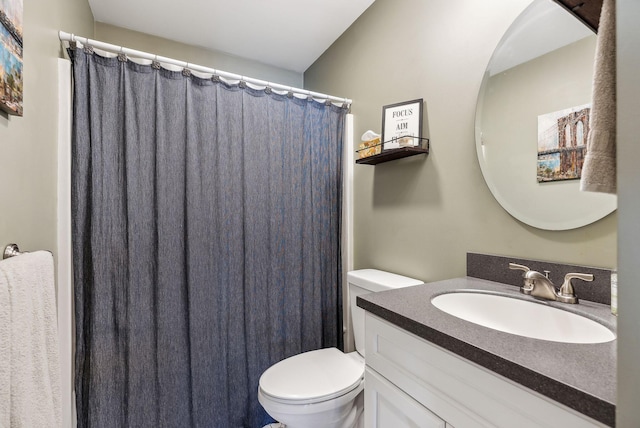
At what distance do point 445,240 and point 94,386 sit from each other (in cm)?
177

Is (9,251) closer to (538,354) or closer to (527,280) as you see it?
(538,354)

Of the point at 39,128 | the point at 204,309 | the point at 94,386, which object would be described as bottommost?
the point at 94,386

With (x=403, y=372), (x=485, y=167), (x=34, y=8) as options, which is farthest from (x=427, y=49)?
(x=34, y=8)

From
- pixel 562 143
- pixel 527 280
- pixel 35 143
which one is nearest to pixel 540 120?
pixel 562 143

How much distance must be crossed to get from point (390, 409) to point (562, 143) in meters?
1.02

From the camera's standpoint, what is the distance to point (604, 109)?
0.49m

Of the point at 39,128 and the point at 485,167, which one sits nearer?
the point at 39,128

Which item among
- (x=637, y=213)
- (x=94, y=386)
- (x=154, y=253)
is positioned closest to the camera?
(x=637, y=213)

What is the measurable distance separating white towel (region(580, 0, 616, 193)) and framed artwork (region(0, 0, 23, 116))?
1.29 m

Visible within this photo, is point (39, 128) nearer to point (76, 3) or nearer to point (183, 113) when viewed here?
point (183, 113)

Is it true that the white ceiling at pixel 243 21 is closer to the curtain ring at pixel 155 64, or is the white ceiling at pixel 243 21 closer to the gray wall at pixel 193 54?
Answer: the gray wall at pixel 193 54

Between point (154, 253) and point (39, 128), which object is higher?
point (39, 128)

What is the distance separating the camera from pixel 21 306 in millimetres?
620

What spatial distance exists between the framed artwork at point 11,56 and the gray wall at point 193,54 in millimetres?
1465
